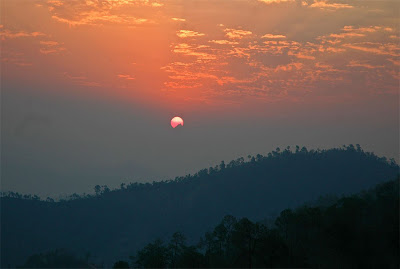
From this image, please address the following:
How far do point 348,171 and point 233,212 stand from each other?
51.9 m

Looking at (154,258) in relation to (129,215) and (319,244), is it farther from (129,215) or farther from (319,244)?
(129,215)

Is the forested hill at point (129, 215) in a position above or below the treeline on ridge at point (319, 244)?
above

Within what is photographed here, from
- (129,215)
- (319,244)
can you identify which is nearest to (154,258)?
(319,244)

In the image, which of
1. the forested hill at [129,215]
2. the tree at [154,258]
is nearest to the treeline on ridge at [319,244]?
the tree at [154,258]

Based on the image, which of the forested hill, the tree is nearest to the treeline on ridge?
the tree

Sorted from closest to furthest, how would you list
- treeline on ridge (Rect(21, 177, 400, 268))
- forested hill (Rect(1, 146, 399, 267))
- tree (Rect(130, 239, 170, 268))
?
treeline on ridge (Rect(21, 177, 400, 268))
tree (Rect(130, 239, 170, 268))
forested hill (Rect(1, 146, 399, 267))

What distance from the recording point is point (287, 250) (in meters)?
48.8

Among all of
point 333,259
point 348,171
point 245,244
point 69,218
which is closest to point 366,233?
point 333,259

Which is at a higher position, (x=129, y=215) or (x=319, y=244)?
(x=129, y=215)

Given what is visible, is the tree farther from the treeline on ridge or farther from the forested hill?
the forested hill

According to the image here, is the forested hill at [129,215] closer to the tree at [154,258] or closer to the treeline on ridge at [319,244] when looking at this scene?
the tree at [154,258]

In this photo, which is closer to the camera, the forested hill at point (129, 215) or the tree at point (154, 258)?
the tree at point (154, 258)

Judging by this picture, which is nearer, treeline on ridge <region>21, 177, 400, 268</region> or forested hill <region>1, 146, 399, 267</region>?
treeline on ridge <region>21, 177, 400, 268</region>

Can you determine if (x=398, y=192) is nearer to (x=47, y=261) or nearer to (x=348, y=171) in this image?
(x=47, y=261)
